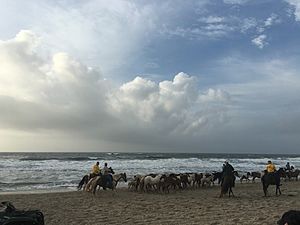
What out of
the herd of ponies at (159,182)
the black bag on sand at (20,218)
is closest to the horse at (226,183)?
the herd of ponies at (159,182)

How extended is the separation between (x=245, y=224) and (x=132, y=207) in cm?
520

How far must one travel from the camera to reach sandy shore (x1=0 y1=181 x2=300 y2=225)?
12.1m

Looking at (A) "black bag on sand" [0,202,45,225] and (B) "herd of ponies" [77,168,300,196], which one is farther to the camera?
(B) "herd of ponies" [77,168,300,196]

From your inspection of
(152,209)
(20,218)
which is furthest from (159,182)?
(20,218)

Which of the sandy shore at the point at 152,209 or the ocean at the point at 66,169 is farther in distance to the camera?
the ocean at the point at 66,169

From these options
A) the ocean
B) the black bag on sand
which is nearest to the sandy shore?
the black bag on sand

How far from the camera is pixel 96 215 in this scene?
13.4 metres

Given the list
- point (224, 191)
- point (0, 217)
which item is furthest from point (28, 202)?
point (0, 217)

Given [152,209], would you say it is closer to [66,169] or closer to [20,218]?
[20,218]

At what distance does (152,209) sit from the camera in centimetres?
1452

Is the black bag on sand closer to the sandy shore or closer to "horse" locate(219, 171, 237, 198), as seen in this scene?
the sandy shore

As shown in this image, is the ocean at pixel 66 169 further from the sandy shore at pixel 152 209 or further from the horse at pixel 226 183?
the horse at pixel 226 183

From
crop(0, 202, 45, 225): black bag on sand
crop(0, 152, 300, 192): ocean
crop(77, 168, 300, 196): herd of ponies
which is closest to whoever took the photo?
crop(0, 202, 45, 225): black bag on sand

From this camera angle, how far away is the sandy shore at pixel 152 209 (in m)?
12.1
